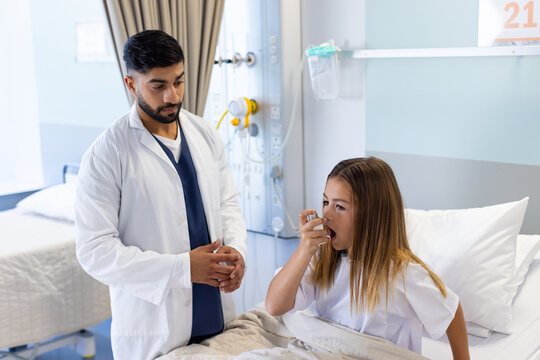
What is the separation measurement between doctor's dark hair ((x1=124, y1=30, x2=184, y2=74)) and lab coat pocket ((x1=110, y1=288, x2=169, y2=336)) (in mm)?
651

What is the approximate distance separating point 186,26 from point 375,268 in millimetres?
1460

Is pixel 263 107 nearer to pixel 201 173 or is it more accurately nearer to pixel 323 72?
pixel 323 72

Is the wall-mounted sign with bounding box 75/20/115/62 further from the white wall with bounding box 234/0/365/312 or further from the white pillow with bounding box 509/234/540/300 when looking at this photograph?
the white pillow with bounding box 509/234/540/300

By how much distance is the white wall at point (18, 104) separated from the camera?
375 centimetres

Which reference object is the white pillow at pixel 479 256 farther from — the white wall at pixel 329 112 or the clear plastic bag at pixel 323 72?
the clear plastic bag at pixel 323 72

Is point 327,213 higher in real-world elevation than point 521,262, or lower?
higher

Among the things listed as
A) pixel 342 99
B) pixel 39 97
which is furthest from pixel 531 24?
pixel 39 97

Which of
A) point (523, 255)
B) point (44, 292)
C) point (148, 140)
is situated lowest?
point (44, 292)

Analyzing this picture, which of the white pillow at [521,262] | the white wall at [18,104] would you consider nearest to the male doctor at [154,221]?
the white pillow at [521,262]

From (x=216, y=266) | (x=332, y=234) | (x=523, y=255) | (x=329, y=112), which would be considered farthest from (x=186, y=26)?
(x=523, y=255)

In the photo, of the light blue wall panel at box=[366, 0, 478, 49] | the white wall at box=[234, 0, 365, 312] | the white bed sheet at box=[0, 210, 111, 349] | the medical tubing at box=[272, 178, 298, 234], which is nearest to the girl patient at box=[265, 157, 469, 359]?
the light blue wall panel at box=[366, 0, 478, 49]

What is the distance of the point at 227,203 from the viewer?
1971mm

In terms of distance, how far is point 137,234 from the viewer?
67.1 inches

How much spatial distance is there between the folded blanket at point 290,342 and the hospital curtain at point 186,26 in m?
1.05
